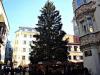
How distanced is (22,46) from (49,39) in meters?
40.2

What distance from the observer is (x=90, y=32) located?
22.1 meters

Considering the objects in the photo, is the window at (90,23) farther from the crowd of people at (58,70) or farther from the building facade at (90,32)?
the crowd of people at (58,70)

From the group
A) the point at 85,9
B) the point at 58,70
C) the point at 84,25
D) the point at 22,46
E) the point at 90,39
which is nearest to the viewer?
the point at 90,39

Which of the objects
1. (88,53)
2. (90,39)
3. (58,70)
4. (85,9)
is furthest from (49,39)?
(90,39)

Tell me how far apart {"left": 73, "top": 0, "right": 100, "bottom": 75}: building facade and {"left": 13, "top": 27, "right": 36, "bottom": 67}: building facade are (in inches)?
1833

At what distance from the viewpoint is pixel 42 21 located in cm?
3422

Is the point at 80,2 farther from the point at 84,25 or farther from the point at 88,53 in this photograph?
the point at 88,53

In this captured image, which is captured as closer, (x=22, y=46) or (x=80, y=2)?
(x=80, y=2)

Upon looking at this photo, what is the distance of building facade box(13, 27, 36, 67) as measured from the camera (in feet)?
223

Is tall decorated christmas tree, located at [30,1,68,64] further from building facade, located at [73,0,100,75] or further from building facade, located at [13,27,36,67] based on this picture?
building facade, located at [13,27,36,67]

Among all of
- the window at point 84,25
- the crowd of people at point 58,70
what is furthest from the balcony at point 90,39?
the crowd of people at point 58,70

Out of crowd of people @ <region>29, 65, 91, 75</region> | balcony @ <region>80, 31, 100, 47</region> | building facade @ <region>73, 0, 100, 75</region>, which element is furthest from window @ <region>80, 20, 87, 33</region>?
crowd of people @ <region>29, 65, 91, 75</region>

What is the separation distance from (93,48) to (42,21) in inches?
596

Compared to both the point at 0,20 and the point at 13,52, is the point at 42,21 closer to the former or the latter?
the point at 0,20
